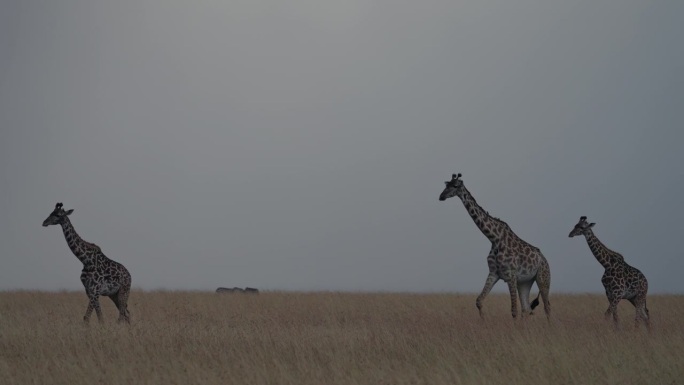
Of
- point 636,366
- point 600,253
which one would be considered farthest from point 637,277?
point 636,366

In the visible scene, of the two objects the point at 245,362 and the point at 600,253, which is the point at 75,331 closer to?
the point at 245,362

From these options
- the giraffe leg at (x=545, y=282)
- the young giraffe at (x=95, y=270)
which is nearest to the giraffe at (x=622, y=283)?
the giraffe leg at (x=545, y=282)

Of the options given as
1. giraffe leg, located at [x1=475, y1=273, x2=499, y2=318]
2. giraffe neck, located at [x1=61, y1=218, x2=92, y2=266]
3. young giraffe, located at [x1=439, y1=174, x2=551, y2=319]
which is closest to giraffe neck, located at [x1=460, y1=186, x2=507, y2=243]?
young giraffe, located at [x1=439, y1=174, x2=551, y2=319]

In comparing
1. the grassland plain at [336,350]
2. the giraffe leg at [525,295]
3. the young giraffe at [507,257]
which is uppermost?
the young giraffe at [507,257]

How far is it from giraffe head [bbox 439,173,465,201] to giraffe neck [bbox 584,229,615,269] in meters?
2.82

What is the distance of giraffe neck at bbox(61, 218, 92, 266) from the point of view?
709 inches

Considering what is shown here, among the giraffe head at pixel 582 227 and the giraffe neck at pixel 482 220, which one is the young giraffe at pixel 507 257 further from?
the giraffe head at pixel 582 227

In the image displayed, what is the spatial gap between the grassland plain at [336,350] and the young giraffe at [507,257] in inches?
30.6

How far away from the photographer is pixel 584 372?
39.0ft

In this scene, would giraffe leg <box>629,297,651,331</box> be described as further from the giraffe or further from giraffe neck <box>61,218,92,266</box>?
giraffe neck <box>61,218,92,266</box>

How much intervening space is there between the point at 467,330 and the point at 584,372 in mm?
5117

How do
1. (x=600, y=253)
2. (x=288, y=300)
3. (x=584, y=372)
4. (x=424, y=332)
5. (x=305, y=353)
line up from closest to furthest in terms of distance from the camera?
(x=584, y=372)
(x=305, y=353)
(x=424, y=332)
(x=600, y=253)
(x=288, y=300)

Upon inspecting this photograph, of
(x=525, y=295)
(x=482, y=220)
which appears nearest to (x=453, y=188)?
(x=482, y=220)

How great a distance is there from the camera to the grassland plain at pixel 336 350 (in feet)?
37.5
